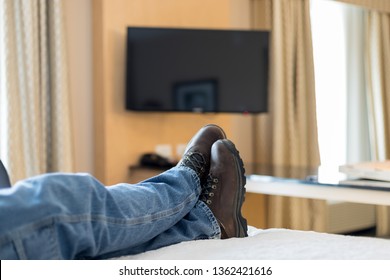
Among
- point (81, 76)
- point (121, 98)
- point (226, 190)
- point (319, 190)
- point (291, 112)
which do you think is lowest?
point (319, 190)

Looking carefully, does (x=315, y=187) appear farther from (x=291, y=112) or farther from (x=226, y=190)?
(x=291, y=112)

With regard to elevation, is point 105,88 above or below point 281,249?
above

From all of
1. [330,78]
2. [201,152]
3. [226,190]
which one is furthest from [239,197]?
[330,78]

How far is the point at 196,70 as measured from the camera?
124 inches

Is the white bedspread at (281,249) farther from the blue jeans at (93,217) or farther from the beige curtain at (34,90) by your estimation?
the beige curtain at (34,90)

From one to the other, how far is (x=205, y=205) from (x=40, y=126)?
162 cm

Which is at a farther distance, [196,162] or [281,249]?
[196,162]

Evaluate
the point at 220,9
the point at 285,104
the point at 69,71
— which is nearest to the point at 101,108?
the point at 69,71

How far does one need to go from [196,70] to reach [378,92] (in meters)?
1.95

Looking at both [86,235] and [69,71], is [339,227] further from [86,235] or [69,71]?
[86,235]

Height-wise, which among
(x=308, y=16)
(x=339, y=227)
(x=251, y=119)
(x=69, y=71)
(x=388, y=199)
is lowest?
(x=339, y=227)

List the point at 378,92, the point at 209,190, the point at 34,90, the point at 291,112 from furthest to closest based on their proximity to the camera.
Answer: the point at 378,92 → the point at 291,112 → the point at 34,90 → the point at 209,190

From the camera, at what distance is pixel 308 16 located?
3.81 metres

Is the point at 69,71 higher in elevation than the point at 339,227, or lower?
higher
